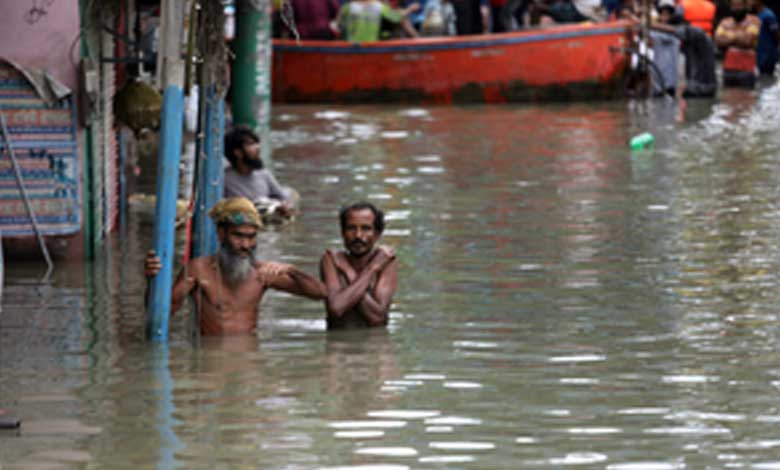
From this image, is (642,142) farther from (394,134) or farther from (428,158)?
(394,134)

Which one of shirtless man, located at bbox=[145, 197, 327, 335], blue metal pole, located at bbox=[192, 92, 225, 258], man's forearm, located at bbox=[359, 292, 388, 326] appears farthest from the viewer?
blue metal pole, located at bbox=[192, 92, 225, 258]

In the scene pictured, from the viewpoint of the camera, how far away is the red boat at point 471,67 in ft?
91.1

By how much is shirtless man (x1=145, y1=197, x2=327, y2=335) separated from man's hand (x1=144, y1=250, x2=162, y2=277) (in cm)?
25

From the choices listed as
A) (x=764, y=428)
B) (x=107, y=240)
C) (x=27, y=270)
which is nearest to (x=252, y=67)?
(x=107, y=240)

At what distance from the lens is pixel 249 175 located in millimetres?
14695

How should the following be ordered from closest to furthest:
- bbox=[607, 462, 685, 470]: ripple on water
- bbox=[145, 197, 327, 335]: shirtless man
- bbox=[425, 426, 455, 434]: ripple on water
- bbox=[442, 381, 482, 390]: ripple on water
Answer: bbox=[607, 462, 685, 470]: ripple on water < bbox=[425, 426, 455, 434]: ripple on water < bbox=[442, 381, 482, 390]: ripple on water < bbox=[145, 197, 327, 335]: shirtless man

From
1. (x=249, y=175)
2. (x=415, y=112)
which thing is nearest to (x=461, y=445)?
(x=249, y=175)

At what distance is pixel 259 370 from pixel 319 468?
2.04 m

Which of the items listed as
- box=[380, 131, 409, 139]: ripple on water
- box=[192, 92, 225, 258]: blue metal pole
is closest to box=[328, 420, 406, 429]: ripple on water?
box=[192, 92, 225, 258]: blue metal pole

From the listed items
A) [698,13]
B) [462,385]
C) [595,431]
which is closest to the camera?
[595,431]

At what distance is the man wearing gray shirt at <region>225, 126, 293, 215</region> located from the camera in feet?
47.0

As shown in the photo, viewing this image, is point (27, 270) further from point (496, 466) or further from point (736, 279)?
point (496, 466)

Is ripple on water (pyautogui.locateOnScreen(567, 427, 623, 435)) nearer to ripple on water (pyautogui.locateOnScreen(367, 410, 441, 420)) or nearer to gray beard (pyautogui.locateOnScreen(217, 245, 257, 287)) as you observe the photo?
ripple on water (pyautogui.locateOnScreen(367, 410, 441, 420))

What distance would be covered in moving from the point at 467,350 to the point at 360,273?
0.71 metres
